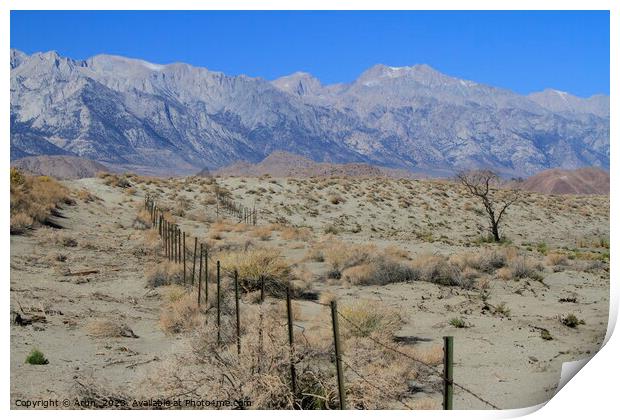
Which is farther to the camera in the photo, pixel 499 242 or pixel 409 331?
pixel 499 242

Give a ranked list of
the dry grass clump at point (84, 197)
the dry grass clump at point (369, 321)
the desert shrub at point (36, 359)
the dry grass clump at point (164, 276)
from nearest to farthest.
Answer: the desert shrub at point (36, 359) → the dry grass clump at point (369, 321) → the dry grass clump at point (164, 276) → the dry grass clump at point (84, 197)

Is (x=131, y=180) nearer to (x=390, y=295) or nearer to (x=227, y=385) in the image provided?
(x=390, y=295)

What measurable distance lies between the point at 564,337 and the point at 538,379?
3694mm

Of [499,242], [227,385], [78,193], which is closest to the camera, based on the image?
[227,385]

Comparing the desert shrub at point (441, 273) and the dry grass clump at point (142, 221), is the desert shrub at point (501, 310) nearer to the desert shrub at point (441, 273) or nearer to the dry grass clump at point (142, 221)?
the desert shrub at point (441, 273)

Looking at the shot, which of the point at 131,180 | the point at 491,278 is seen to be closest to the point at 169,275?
the point at 491,278

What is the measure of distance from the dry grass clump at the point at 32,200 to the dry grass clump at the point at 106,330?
1512 centimetres

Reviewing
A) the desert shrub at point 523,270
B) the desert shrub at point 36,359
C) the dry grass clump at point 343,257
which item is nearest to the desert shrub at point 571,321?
the desert shrub at point 523,270

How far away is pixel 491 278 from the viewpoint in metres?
24.3

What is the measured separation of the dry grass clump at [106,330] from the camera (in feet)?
50.4

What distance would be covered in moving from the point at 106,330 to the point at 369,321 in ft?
18.9

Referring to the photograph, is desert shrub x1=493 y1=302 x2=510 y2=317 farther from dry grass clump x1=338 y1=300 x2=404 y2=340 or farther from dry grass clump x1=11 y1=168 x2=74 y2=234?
dry grass clump x1=11 y1=168 x2=74 y2=234

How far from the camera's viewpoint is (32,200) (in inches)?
1388

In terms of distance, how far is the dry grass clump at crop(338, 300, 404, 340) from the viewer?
14458mm
